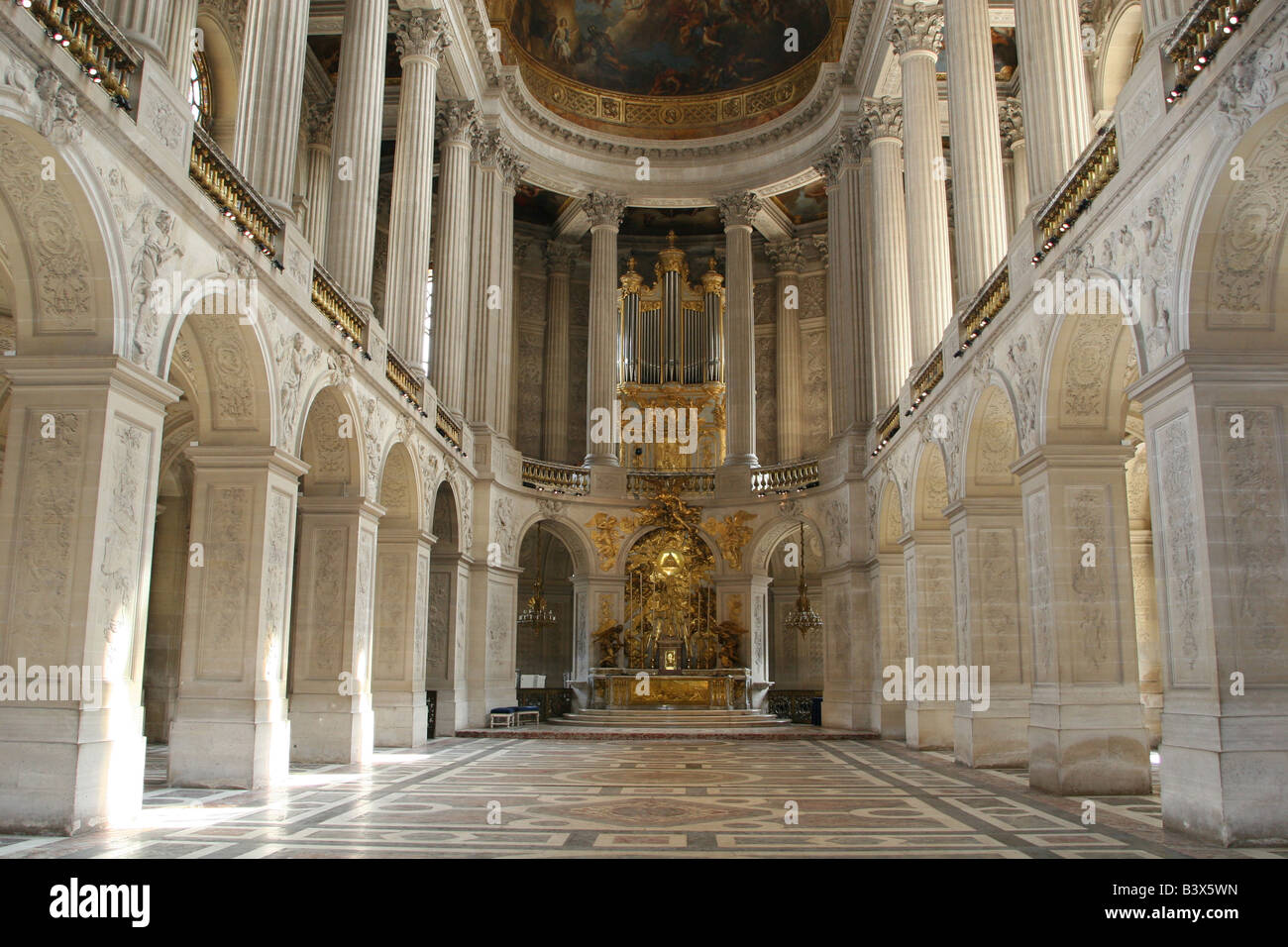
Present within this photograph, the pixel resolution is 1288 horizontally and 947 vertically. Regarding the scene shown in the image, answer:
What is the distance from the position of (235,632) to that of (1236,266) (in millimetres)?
10995

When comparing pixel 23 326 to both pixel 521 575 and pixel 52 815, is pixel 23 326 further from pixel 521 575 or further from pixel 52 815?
pixel 521 575

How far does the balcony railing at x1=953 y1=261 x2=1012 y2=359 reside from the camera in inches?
561

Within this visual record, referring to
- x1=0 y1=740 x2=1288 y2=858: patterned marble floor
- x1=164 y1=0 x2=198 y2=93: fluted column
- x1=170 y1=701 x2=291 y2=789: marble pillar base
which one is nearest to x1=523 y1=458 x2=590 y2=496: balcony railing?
x1=0 y1=740 x2=1288 y2=858: patterned marble floor

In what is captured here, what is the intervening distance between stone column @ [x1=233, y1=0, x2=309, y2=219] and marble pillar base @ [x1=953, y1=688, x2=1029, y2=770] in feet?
37.8

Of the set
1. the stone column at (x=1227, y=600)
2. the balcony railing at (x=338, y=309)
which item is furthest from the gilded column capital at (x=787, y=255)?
the stone column at (x=1227, y=600)

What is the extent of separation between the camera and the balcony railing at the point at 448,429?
21406mm

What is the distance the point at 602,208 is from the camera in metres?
29.1

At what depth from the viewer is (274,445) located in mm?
12914

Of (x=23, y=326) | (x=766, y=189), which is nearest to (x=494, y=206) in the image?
(x=766, y=189)

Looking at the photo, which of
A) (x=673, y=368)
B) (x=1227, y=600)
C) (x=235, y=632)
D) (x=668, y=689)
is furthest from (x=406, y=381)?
(x=1227, y=600)

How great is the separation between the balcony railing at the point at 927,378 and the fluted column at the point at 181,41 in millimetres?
11500

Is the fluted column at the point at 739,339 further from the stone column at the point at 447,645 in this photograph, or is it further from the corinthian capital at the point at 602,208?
the stone column at the point at 447,645

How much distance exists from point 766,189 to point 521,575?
1266 centimetres

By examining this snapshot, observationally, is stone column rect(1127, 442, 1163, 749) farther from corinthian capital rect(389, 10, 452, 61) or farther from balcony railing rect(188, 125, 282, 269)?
corinthian capital rect(389, 10, 452, 61)
